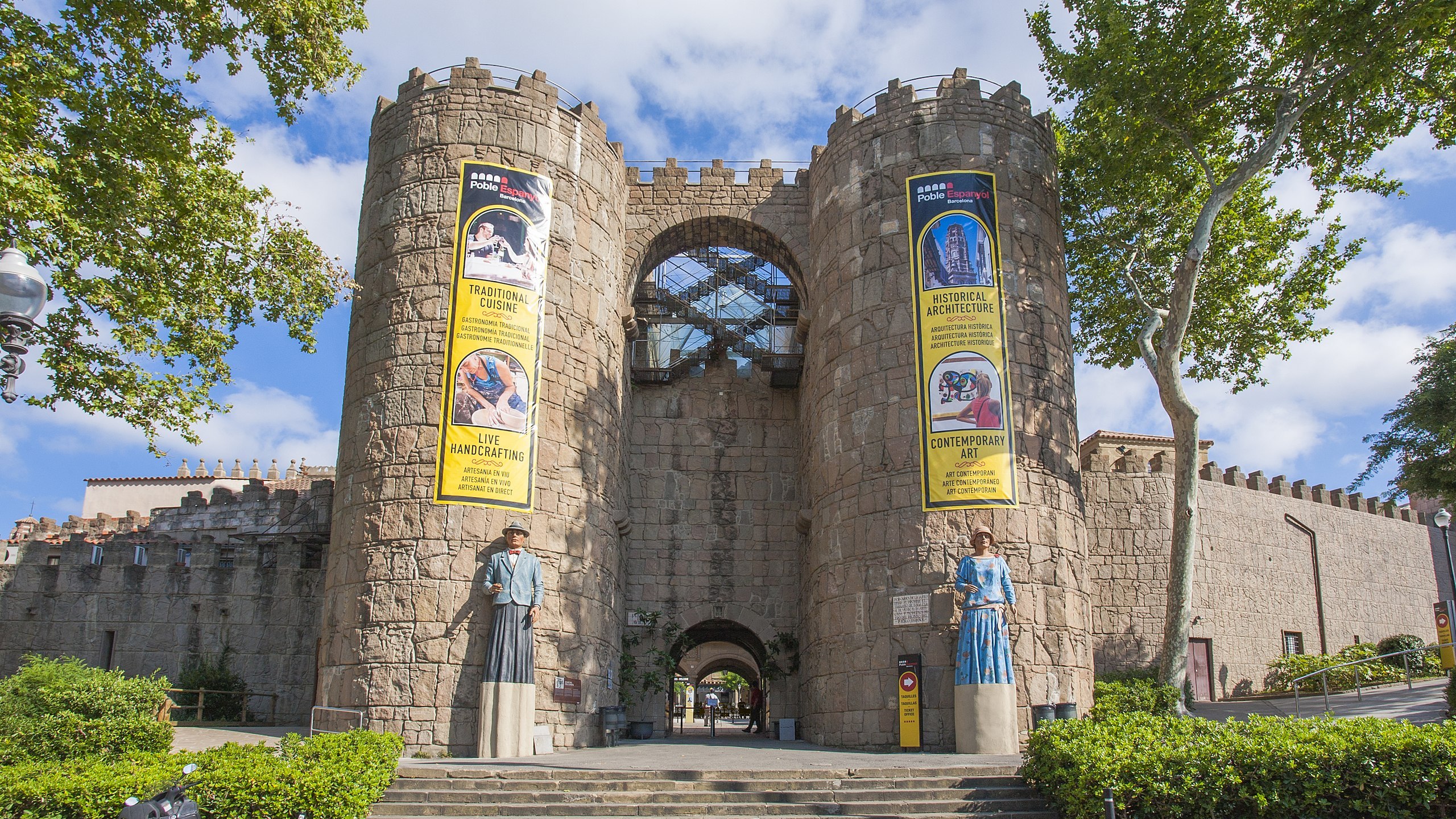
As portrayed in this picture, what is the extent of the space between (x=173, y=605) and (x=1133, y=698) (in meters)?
19.5

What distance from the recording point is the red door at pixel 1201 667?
22109mm

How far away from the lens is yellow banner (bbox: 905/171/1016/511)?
17359 millimetres

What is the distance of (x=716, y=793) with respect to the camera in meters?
12.0

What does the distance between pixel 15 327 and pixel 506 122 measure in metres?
13.4

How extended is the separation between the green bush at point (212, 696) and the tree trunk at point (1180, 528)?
57.9 ft

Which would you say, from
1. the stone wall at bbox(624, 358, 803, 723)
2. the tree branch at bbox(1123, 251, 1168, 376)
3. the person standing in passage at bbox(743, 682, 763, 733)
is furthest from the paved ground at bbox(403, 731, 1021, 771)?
the person standing in passage at bbox(743, 682, 763, 733)

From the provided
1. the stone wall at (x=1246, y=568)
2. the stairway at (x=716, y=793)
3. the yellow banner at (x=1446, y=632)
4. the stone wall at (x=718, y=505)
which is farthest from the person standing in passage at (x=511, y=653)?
the yellow banner at (x=1446, y=632)

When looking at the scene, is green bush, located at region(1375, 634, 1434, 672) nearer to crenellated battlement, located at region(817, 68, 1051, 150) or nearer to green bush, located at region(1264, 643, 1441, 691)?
green bush, located at region(1264, 643, 1441, 691)

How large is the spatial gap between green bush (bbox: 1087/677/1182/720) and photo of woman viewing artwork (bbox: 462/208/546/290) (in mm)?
11941

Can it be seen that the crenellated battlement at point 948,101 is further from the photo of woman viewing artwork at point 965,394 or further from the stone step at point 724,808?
the stone step at point 724,808

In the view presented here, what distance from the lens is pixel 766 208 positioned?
75.9ft

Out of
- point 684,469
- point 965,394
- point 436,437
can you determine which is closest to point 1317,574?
point 965,394

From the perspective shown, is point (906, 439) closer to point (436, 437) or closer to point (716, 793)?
point (716, 793)

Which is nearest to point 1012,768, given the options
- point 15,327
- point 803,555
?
point 803,555
